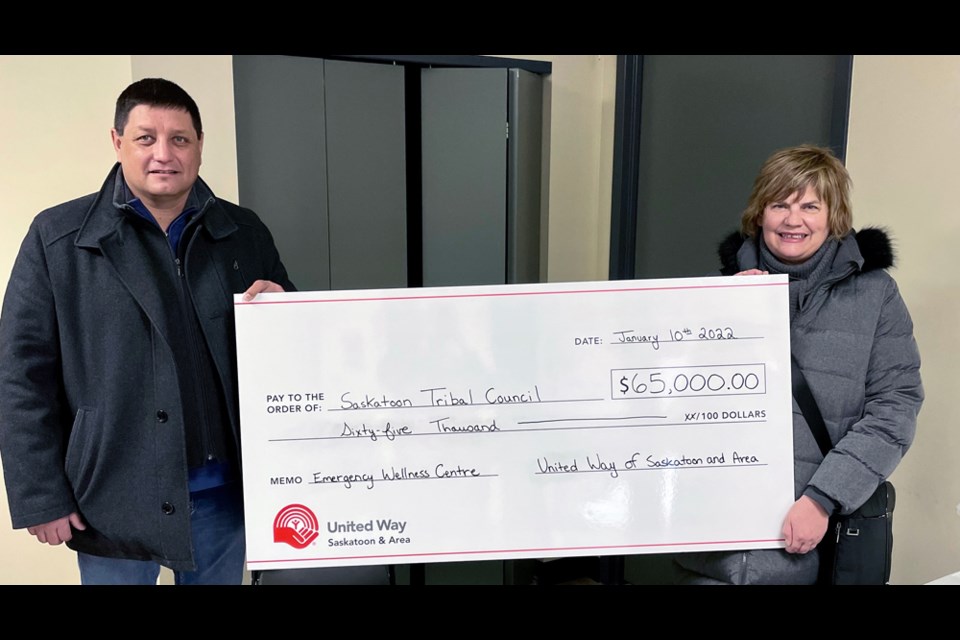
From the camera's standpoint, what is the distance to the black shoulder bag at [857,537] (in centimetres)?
178

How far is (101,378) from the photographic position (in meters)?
1.74

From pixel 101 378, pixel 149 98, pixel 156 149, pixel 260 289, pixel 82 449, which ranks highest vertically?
pixel 149 98

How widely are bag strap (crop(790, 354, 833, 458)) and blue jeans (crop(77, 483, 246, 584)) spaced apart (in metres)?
1.31

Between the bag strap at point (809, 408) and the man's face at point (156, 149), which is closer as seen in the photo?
the man's face at point (156, 149)

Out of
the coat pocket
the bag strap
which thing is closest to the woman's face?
the bag strap

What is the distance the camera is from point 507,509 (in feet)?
6.08

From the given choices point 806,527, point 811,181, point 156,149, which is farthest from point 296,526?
point 811,181

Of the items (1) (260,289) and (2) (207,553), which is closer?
(1) (260,289)

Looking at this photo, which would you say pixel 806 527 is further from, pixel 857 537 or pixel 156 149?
pixel 156 149

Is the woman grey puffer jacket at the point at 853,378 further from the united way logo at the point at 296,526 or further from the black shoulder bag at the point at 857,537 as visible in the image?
the united way logo at the point at 296,526

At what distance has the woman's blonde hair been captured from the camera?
70.3 inches

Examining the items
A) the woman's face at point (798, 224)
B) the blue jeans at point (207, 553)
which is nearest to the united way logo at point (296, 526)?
the blue jeans at point (207, 553)

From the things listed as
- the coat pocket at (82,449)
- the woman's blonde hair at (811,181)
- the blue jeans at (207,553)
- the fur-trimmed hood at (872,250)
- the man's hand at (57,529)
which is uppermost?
the woman's blonde hair at (811,181)

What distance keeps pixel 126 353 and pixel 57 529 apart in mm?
413
